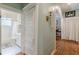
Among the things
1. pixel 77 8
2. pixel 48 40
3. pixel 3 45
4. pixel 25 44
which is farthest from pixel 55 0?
pixel 3 45

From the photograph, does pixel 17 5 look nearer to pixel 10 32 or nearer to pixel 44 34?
pixel 10 32

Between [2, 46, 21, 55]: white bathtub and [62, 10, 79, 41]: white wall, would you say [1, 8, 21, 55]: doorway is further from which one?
[62, 10, 79, 41]: white wall

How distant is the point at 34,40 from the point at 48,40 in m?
0.22

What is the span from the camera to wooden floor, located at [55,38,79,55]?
1410 millimetres

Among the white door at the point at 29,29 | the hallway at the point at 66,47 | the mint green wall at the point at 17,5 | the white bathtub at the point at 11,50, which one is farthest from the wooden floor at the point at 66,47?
the mint green wall at the point at 17,5

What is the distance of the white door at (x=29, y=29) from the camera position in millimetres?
1432

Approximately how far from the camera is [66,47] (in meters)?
1.46

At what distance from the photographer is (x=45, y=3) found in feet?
4.61

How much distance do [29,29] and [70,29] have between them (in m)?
0.62

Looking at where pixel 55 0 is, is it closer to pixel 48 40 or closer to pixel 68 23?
pixel 68 23

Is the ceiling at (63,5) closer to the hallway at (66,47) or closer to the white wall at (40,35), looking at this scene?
the white wall at (40,35)

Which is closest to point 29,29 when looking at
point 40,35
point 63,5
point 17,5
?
point 40,35

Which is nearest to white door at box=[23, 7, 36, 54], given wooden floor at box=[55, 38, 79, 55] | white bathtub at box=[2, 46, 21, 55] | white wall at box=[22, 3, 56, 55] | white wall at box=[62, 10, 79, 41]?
white wall at box=[22, 3, 56, 55]
